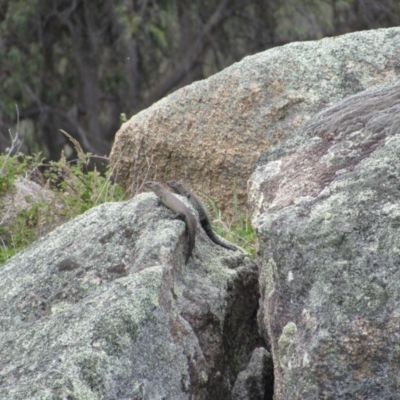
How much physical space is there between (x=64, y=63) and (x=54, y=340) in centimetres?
1852

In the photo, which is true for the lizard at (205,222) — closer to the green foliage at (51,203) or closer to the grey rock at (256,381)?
the grey rock at (256,381)

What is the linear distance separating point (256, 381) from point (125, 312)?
0.64 meters

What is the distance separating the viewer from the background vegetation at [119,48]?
19.0 metres

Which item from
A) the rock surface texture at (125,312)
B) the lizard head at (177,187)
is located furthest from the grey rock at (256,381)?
the lizard head at (177,187)

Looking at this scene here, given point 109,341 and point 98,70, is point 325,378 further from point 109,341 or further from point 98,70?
point 98,70

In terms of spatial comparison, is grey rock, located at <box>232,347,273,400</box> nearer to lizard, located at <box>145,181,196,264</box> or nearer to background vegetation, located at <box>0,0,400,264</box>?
lizard, located at <box>145,181,196,264</box>

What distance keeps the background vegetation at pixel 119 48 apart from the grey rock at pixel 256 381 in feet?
51.4

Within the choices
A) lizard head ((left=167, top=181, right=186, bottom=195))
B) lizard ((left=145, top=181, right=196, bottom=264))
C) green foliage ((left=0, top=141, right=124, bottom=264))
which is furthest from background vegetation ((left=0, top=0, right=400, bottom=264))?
lizard ((left=145, top=181, right=196, bottom=264))

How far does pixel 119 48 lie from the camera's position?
800 inches

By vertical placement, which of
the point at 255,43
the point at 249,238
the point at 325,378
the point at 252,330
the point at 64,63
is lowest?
the point at 255,43

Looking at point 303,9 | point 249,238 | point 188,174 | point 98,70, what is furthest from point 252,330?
point 98,70

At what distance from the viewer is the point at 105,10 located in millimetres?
A: 19969

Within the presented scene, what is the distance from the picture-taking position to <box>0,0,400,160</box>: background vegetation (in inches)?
749

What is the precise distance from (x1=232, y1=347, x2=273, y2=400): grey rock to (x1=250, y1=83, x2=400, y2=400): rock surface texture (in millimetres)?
165
